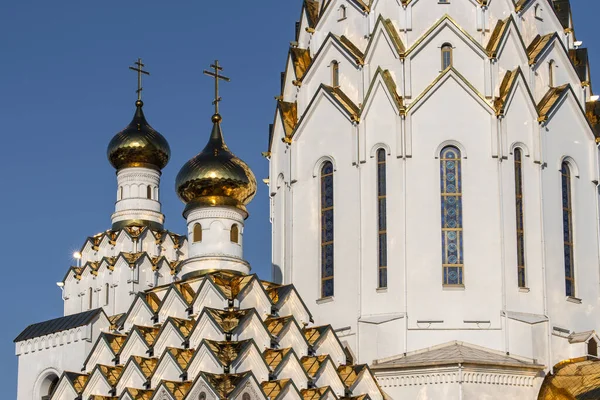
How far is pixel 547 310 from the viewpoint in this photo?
2353 cm

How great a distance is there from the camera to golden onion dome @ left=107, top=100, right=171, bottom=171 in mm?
29859

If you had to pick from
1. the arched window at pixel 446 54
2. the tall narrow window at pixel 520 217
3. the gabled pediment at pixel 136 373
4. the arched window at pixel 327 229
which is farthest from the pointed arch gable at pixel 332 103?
the gabled pediment at pixel 136 373

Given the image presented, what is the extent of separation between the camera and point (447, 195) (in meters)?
23.8

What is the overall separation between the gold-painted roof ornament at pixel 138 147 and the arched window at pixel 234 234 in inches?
246

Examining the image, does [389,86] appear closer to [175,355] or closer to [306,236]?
[306,236]

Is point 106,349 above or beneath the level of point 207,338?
beneath

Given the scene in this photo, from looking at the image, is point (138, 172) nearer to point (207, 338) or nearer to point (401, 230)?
point (401, 230)

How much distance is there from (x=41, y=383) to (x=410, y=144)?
27.9 feet

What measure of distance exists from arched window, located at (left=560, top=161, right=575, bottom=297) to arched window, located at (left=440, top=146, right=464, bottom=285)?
6.58 feet

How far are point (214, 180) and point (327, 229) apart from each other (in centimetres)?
212

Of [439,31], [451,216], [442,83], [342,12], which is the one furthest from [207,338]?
[342,12]

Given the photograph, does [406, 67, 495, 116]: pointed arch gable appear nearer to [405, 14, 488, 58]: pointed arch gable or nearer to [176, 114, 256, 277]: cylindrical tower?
[405, 14, 488, 58]: pointed arch gable

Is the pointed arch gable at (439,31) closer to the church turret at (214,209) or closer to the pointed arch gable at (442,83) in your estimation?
the pointed arch gable at (442,83)

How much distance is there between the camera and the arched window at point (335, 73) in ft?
83.3
